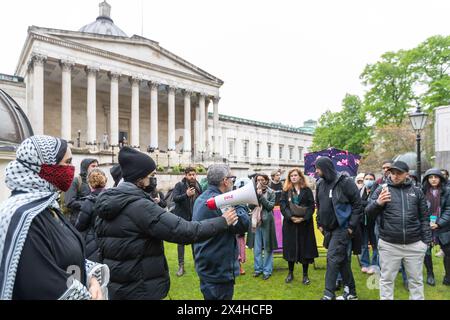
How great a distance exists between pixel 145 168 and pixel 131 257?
801mm

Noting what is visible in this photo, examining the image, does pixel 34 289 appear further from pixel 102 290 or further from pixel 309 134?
pixel 309 134

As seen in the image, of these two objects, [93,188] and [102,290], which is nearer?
[102,290]

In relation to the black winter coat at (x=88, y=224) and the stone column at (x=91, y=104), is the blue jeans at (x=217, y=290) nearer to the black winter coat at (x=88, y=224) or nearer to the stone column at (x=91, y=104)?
the black winter coat at (x=88, y=224)

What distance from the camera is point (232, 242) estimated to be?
4.01 metres

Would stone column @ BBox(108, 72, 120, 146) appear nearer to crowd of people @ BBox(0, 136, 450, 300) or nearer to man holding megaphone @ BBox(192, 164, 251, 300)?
crowd of people @ BBox(0, 136, 450, 300)

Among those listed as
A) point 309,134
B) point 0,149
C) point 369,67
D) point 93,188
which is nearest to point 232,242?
point 93,188

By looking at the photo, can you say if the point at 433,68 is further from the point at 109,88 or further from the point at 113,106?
the point at 109,88

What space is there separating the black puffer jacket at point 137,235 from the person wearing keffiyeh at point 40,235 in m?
0.49

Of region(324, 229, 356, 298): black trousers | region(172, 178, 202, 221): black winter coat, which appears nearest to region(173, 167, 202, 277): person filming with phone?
region(172, 178, 202, 221): black winter coat

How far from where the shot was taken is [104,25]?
134 feet

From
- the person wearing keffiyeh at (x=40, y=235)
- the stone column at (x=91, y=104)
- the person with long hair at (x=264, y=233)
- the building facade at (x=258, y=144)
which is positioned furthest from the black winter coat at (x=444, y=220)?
the building facade at (x=258, y=144)

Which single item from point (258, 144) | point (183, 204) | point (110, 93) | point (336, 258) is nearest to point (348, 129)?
point (258, 144)
